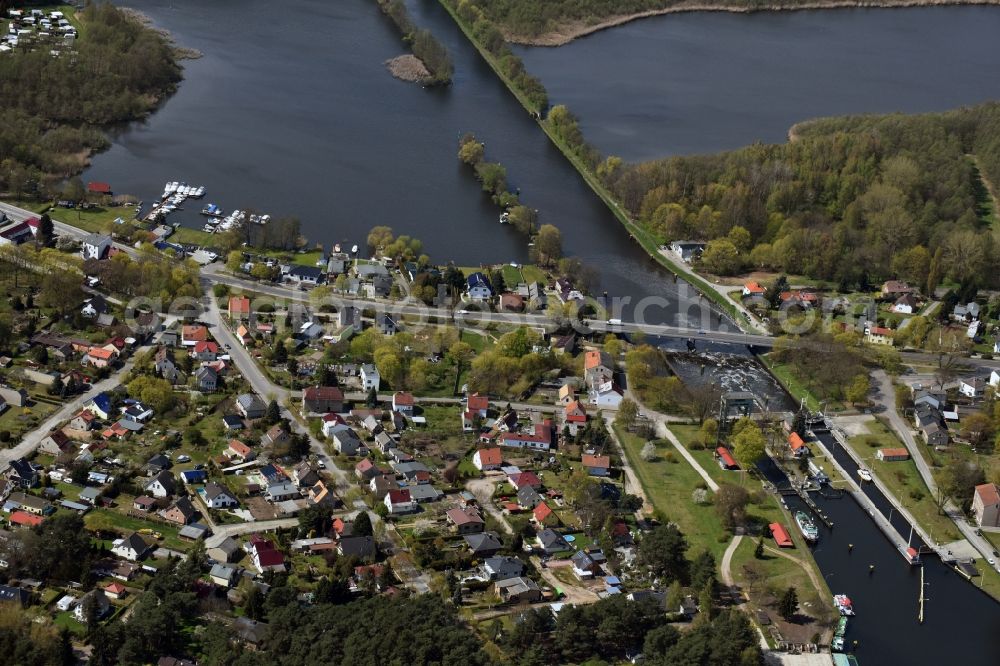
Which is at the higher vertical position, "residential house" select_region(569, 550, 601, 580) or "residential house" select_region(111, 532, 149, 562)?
"residential house" select_region(111, 532, 149, 562)

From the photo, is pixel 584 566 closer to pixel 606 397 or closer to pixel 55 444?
pixel 606 397

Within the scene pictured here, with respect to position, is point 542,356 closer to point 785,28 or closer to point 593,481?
point 593,481

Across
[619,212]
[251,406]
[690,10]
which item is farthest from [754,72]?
[251,406]

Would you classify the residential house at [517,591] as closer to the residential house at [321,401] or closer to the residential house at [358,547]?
the residential house at [358,547]

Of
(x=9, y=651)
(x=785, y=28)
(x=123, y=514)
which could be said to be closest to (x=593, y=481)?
(x=123, y=514)

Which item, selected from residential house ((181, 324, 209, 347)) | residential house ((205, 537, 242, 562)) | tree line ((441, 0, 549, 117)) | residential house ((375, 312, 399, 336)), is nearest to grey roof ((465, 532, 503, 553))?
residential house ((205, 537, 242, 562))

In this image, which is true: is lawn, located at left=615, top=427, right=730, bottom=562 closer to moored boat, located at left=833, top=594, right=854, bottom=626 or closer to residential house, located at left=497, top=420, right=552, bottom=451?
residential house, located at left=497, top=420, right=552, bottom=451

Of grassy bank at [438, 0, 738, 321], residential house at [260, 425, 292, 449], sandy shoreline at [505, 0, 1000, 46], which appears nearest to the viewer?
residential house at [260, 425, 292, 449]
